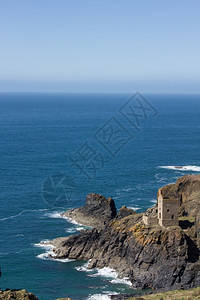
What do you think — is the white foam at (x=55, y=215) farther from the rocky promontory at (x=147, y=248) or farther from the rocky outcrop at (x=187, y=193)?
the rocky outcrop at (x=187, y=193)

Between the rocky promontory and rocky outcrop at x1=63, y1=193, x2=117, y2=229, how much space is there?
7.62m

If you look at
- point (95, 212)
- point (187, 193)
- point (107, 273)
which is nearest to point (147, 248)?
point (107, 273)

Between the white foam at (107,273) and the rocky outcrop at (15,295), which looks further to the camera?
the white foam at (107,273)

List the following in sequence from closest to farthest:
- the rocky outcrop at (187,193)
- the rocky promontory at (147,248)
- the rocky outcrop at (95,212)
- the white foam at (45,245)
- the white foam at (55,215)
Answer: the rocky promontory at (147,248) → the white foam at (45,245) → the rocky outcrop at (187,193) → the rocky outcrop at (95,212) → the white foam at (55,215)

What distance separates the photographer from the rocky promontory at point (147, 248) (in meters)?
83.9

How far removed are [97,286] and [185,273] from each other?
46.8 ft

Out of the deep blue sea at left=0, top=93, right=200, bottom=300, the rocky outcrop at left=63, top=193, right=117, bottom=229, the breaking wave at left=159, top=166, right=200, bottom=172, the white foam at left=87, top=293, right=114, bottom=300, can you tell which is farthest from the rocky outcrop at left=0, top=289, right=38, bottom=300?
the breaking wave at left=159, top=166, right=200, bottom=172

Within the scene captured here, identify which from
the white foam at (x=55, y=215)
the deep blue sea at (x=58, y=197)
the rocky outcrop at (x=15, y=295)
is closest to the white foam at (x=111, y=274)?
the deep blue sea at (x=58, y=197)

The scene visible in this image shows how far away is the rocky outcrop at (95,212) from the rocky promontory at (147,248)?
7.62 meters

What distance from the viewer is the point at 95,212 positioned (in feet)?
381

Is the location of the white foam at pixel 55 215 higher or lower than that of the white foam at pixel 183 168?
lower

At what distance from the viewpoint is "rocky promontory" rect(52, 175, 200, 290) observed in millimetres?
83938

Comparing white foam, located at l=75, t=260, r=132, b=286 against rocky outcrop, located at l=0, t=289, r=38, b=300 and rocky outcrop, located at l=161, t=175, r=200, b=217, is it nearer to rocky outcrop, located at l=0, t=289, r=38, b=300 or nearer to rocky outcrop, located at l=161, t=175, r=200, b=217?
rocky outcrop, located at l=161, t=175, r=200, b=217

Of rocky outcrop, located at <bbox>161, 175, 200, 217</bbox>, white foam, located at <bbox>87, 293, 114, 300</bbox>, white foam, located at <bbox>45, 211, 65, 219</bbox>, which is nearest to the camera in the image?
white foam, located at <bbox>87, 293, 114, 300</bbox>
